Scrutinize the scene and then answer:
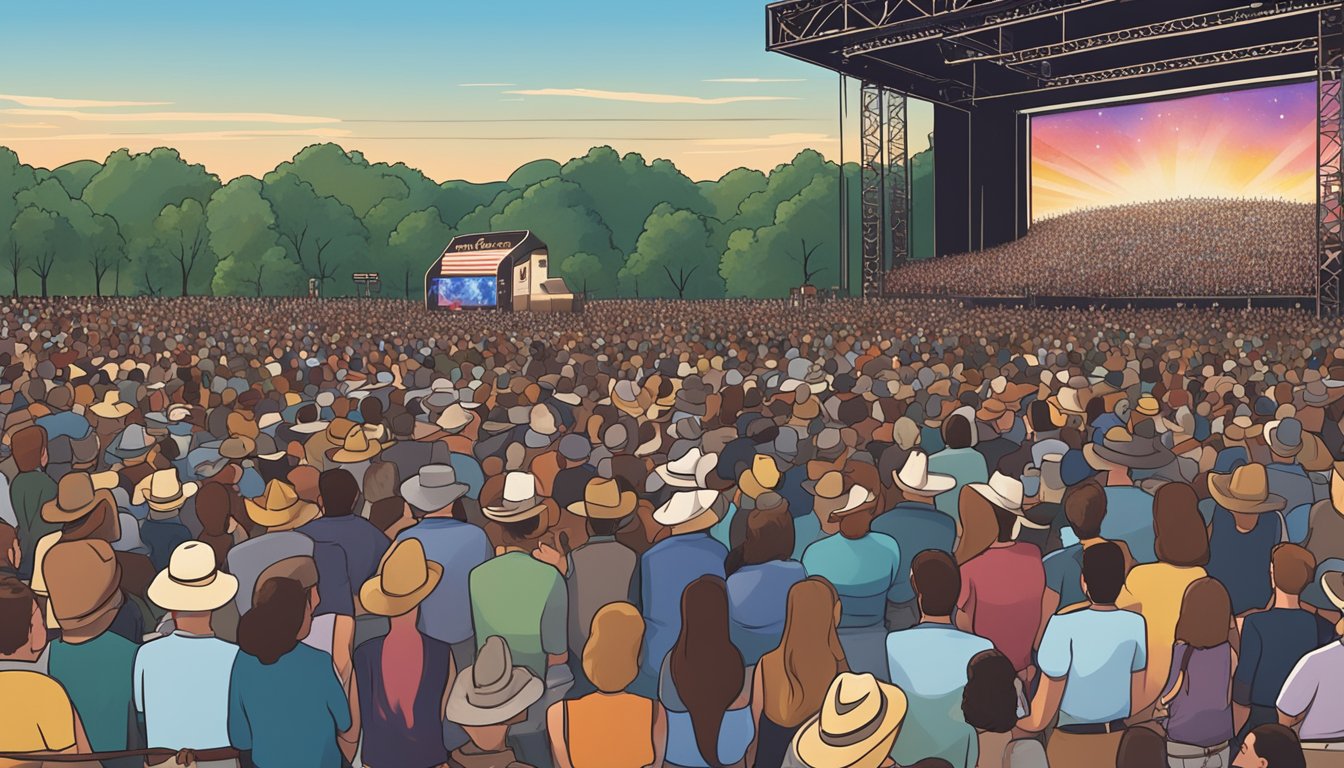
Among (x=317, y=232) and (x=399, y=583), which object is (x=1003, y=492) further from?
(x=317, y=232)

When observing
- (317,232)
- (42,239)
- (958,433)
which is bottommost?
(958,433)

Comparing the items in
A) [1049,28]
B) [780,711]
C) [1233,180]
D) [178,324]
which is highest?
[1049,28]

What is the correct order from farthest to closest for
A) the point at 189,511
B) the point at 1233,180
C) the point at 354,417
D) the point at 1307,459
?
the point at 1233,180
the point at 354,417
the point at 1307,459
the point at 189,511

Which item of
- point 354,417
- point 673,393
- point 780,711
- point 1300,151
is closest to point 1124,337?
point 673,393

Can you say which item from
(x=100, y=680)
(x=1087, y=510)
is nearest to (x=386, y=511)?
(x=100, y=680)

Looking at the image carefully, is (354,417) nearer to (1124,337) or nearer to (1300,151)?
(1124,337)

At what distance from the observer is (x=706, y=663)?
360 centimetres

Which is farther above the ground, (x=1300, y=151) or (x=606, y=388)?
(x=1300, y=151)

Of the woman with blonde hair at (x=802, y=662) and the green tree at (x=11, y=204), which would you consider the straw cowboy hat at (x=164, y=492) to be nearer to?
the woman with blonde hair at (x=802, y=662)

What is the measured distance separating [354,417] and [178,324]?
15.6 m

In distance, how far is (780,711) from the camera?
3.75m

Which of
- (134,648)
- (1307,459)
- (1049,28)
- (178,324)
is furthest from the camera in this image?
(1049,28)

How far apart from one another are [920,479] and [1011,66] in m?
30.3

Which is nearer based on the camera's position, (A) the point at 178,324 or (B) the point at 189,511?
(B) the point at 189,511
